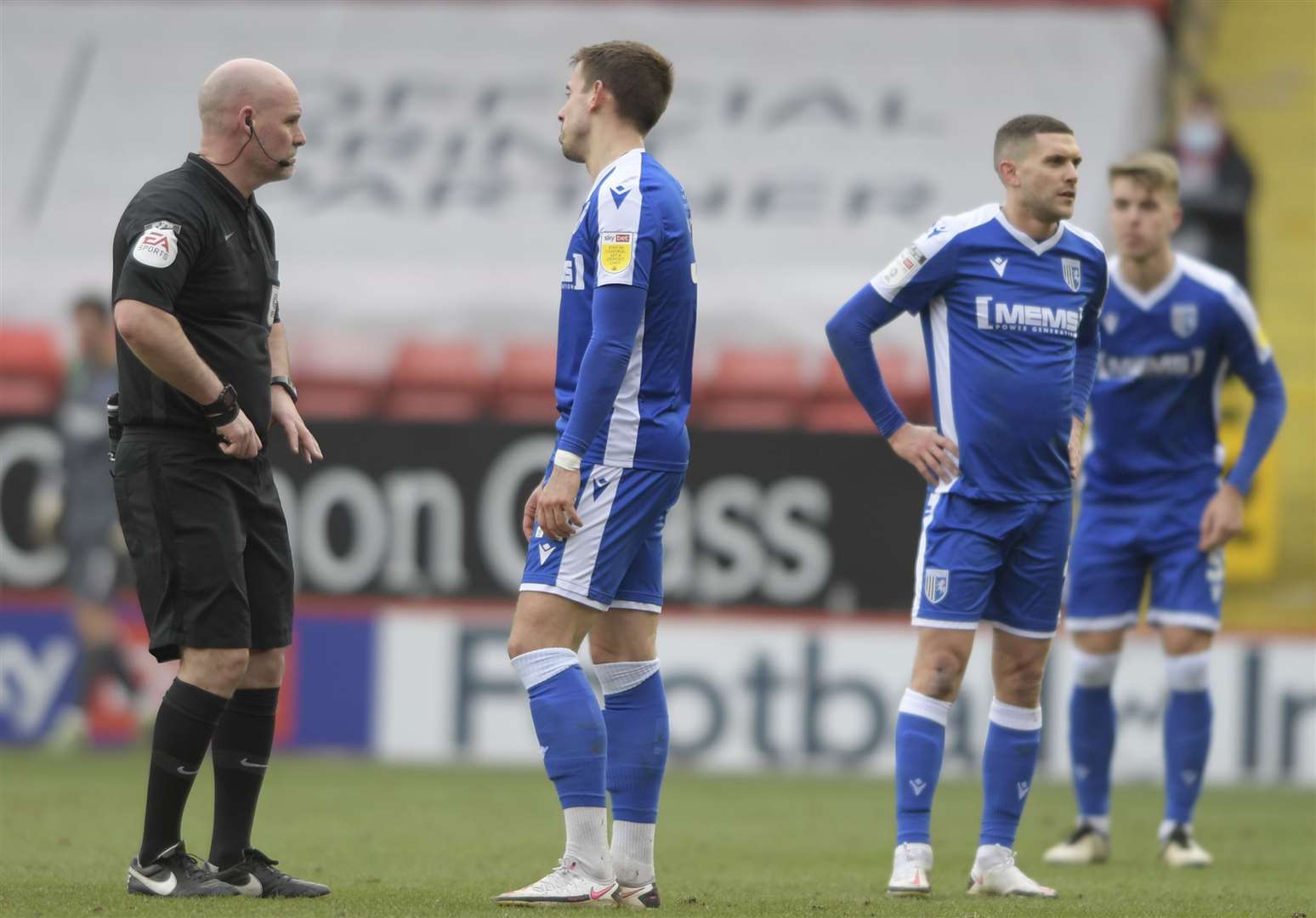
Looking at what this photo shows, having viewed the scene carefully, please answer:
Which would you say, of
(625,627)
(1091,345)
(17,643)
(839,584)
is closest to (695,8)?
(839,584)

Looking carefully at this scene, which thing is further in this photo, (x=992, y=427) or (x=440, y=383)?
(x=440, y=383)

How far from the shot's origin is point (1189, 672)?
23.7 feet

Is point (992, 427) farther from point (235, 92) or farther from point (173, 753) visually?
point (173, 753)

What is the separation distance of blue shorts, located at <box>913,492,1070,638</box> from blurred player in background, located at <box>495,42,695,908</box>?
3.14 feet

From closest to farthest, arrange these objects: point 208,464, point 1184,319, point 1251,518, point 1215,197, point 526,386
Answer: point 208,464 → point 1184,319 → point 1251,518 → point 526,386 → point 1215,197

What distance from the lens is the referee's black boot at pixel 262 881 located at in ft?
16.6

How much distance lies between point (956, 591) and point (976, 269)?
92 cm

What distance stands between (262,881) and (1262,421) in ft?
13.2

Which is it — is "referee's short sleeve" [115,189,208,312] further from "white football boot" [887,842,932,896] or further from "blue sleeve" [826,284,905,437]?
"white football boot" [887,842,932,896]

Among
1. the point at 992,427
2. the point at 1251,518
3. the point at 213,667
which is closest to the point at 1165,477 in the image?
the point at 992,427

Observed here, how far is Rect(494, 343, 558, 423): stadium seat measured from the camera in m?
12.4

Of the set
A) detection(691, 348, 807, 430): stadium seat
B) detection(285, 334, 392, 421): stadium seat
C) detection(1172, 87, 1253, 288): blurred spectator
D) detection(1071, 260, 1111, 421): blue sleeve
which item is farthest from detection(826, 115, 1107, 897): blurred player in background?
detection(1172, 87, 1253, 288): blurred spectator

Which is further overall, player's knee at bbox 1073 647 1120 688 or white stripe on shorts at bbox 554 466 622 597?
player's knee at bbox 1073 647 1120 688

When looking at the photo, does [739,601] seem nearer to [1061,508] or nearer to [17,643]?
[17,643]
